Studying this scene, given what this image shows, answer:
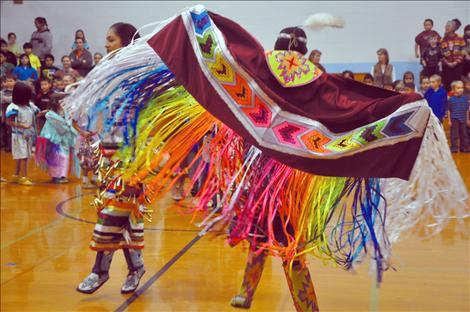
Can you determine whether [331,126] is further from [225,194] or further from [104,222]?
[104,222]

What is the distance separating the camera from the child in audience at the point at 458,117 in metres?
7.64

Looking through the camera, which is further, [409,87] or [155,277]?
[409,87]

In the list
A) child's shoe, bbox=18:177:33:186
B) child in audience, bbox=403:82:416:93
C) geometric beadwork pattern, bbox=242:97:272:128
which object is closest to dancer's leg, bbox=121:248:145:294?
geometric beadwork pattern, bbox=242:97:272:128

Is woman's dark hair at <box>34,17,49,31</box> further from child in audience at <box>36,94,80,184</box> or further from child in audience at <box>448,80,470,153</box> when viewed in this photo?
child in audience at <box>448,80,470,153</box>

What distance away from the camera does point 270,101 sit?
7.38ft

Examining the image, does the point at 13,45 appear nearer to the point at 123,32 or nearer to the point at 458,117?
the point at 458,117

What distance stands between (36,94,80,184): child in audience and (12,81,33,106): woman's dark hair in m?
0.26

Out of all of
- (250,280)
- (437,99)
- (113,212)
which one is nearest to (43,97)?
(437,99)

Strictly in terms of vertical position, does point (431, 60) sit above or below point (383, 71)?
above

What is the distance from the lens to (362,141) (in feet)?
6.89

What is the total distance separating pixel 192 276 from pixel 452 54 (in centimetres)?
612

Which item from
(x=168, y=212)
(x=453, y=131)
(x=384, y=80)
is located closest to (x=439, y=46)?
(x=384, y=80)

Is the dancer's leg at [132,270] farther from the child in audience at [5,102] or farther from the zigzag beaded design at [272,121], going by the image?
the child in audience at [5,102]

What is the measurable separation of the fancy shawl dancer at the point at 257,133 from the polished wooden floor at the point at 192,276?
1.24ft
